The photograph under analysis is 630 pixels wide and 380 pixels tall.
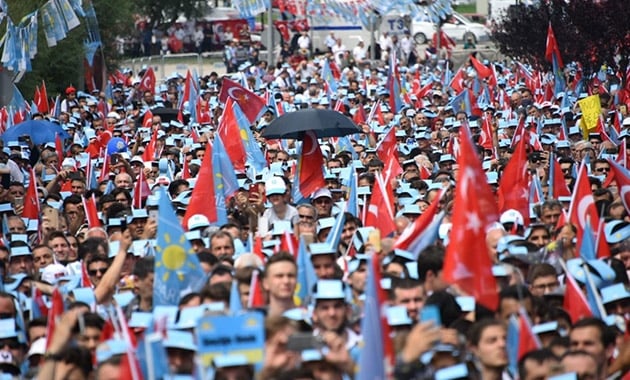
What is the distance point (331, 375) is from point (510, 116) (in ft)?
60.2

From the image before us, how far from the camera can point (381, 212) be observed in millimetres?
15852

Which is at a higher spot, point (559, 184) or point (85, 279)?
point (85, 279)

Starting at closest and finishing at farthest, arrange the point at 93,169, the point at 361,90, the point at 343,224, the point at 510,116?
1. the point at 343,224
2. the point at 93,169
3. the point at 510,116
4. the point at 361,90

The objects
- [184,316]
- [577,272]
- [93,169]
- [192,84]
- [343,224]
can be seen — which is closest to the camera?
[184,316]

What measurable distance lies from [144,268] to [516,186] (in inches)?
212

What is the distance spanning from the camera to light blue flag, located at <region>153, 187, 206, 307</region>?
462 inches

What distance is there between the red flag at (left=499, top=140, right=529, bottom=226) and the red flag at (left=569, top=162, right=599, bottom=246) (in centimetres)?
132

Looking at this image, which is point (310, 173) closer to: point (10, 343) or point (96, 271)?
point (96, 271)

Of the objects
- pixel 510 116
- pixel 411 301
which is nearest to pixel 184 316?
pixel 411 301

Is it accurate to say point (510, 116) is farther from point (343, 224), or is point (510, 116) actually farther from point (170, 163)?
point (343, 224)

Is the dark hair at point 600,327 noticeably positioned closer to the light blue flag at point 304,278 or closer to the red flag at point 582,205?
the light blue flag at point 304,278

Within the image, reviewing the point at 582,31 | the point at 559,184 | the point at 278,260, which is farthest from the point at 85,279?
the point at 582,31

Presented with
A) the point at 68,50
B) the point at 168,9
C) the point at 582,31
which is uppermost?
the point at 168,9

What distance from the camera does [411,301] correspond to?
10500 mm
